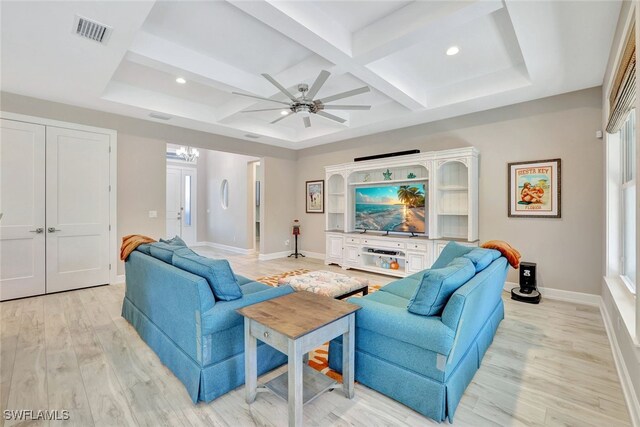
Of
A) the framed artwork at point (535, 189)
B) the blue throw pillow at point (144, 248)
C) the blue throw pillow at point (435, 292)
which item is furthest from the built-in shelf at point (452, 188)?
the blue throw pillow at point (144, 248)

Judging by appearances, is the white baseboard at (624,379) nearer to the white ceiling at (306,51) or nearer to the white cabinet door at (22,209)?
the white ceiling at (306,51)

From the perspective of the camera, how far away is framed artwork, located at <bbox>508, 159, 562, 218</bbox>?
3.94 metres

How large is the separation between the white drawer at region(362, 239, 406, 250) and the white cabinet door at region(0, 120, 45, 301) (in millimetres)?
4994

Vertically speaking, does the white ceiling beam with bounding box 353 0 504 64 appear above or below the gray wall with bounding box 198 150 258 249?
above

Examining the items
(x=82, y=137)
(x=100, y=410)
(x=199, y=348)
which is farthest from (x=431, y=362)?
(x=82, y=137)

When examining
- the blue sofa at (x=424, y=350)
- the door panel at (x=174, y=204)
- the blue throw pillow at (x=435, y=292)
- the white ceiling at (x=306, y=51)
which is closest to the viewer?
the blue sofa at (x=424, y=350)

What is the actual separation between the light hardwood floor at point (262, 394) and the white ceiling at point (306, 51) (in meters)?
2.75

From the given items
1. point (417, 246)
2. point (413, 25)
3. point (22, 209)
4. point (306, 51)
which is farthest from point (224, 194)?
point (413, 25)

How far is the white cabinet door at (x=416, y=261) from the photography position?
4.73 metres

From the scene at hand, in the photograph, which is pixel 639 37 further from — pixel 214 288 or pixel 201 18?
pixel 201 18

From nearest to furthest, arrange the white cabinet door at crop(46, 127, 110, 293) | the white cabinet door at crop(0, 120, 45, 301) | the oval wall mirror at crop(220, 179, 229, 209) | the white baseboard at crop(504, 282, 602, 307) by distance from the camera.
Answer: the white baseboard at crop(504, 282, 602, 307) < the white cabinet door at crop(0, 120, 45, 301) < the white cabinet door at crop(46, 127, 110, 293) < the oval wall mirror at crop(220, 179, 229, 209)

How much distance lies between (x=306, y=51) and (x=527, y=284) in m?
4.08

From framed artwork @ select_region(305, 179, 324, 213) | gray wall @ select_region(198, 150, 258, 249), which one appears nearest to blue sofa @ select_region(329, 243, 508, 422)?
framed artwork @ select_region(305, 179, 324, 213)

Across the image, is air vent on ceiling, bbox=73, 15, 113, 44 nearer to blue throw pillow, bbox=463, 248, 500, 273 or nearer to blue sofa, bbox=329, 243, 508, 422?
blue sofa, bbox=329, 243, 508, 422
